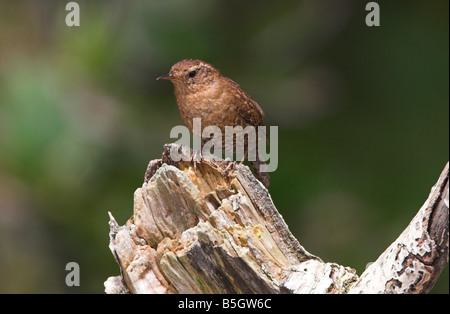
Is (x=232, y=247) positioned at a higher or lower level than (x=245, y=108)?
lower

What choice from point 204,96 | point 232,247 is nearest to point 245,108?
point 204,96

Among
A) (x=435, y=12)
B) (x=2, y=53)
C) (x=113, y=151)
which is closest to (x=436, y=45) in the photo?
(x=435, y=12)

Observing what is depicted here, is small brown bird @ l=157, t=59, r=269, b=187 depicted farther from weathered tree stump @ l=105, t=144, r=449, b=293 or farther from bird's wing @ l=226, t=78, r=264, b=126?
weathered tree stump @ l=105, t=144, r=449, b=293

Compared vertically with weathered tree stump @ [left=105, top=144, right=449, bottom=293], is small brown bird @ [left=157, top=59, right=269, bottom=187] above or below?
above

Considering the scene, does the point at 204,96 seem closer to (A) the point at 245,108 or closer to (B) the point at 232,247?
(A) the point at 245,108

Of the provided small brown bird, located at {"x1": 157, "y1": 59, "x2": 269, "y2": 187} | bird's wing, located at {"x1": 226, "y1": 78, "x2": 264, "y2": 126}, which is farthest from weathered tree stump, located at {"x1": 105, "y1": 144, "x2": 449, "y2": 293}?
bird's wing, located at {"x1": 226, "y1": 78, "x2": 264, "y2": 126}

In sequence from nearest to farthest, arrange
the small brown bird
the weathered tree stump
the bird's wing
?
the weathered tree stump
the small brown bird
the bird's wing

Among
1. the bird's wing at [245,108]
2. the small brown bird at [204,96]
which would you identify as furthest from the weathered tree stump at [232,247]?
the bird's wing at [245,108]
